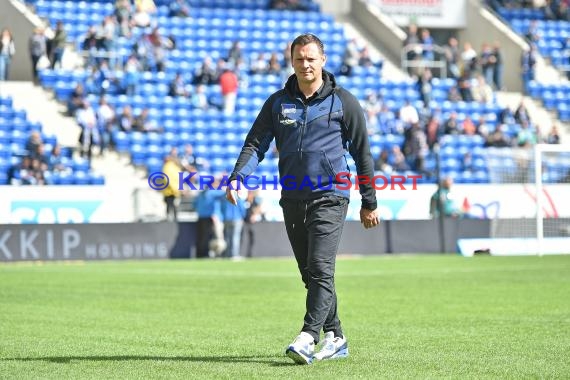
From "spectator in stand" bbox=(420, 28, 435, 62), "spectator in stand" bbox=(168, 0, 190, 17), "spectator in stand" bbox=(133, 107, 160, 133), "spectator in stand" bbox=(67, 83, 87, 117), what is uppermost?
"spectator in stand" bbox=(168, 0, 190, 17)

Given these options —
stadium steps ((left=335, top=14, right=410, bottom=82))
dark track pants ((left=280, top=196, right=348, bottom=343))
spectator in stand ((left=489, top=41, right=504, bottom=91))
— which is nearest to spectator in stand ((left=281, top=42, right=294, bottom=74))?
stadium steps ((left=335, top=14, right=410, bottom=82))

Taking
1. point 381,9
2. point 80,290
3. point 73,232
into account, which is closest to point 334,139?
point 80,290

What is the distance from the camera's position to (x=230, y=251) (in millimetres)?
27891

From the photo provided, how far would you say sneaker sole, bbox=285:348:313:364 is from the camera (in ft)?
27.3

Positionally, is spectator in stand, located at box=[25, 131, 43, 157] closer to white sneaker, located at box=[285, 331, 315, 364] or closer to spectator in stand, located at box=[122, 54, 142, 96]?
spectator in stand, located at box=[122, 54, 142, 96]

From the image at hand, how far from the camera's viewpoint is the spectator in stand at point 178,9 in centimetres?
3750

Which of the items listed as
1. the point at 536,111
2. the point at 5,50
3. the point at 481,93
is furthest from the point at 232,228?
the point at 536,111

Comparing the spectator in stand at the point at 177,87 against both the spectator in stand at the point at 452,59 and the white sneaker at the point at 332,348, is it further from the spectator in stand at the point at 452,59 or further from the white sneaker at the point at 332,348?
the white sneaker at the point at 332,348

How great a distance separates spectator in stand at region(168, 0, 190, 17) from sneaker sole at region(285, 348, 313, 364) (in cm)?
2987

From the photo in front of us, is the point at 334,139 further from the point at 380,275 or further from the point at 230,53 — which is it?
the point at 230,53

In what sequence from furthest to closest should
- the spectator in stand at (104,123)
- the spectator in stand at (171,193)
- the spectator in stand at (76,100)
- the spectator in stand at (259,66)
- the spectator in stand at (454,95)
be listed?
the spectator in stand at (454,95), the spectator in stand at (259,66), the spectator in stand at (76,100), the spectator in stand at (104,123), the spectator in stand at (171,193)

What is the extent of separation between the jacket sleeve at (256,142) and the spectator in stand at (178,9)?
2899 cm

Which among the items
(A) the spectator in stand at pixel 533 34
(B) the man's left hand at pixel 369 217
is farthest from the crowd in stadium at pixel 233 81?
(B) the man's left hand at pixel 369 217

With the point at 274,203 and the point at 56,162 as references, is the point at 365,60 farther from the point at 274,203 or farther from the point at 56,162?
the point at 56,162
